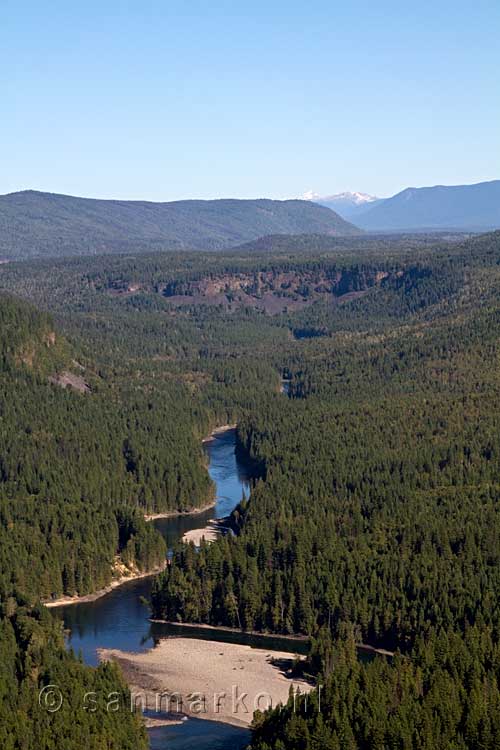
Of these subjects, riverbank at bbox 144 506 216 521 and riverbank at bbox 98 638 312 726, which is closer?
riverbank at bbox 98 638 312 726

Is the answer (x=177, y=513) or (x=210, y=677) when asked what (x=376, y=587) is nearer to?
(x=210, y=677)

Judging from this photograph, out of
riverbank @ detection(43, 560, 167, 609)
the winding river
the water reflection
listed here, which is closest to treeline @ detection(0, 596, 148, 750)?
the winding river

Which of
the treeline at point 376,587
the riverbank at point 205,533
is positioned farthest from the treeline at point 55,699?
the riverbank at point 205,533

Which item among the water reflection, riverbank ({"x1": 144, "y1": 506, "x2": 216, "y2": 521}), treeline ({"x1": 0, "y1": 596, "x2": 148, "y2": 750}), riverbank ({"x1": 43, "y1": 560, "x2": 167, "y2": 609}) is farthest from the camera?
riverbank ({"x1": 144, "y1": 506, "x2": 216, "y2": 521})

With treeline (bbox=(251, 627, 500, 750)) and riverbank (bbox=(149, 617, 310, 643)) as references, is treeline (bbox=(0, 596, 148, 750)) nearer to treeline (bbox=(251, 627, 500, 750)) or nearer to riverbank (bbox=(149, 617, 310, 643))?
treeline (bbox=(251, 627, 500, 750))

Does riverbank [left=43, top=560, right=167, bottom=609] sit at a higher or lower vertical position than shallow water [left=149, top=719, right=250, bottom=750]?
higher

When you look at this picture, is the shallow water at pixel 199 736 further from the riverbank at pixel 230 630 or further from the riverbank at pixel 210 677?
the riverbank at pixel 230 630
